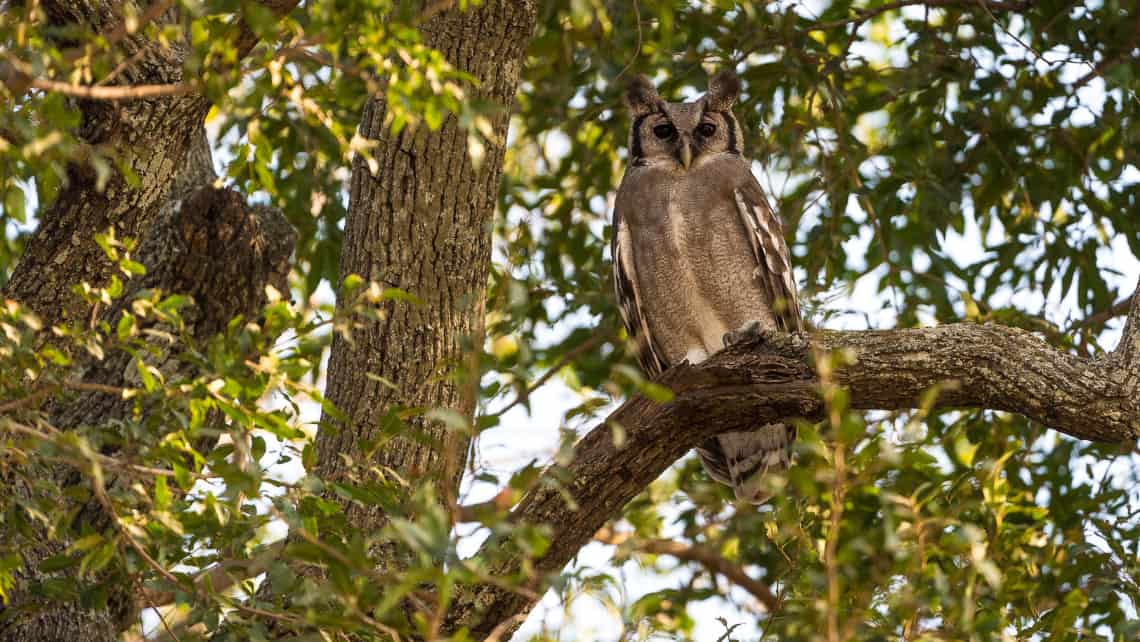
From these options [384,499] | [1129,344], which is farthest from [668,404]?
[1129,344]

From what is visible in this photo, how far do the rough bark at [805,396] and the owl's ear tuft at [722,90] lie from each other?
1639 millimetres

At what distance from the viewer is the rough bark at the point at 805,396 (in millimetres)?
2758

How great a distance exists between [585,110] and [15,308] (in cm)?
296

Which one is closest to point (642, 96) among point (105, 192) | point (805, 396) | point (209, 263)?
point (209, 263)

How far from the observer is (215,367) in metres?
1.97

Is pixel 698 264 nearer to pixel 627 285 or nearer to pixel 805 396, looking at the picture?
pixel 627 285

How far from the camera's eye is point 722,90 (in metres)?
4.38

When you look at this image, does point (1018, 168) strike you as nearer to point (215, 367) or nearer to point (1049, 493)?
point (1049, 493)

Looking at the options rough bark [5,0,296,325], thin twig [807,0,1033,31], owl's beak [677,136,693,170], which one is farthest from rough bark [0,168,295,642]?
thin twig [807,0,1033,31]

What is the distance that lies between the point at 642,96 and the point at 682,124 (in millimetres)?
207

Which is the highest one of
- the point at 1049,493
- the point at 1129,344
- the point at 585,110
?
the point at 585,110

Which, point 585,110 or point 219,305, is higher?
point 585,110

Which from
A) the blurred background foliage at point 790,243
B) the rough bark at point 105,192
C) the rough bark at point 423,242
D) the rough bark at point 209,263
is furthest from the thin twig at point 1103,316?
the rough bark at point 105,192

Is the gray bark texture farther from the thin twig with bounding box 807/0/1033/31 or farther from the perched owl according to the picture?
the thin twig with bounding box 807/0/1033/31
